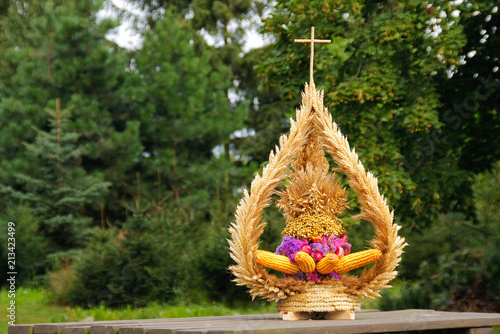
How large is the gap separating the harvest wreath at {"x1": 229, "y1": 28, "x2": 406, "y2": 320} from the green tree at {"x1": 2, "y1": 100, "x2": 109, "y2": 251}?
410 inches

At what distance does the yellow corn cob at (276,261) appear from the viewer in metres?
5.32

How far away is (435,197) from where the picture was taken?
33.1 ft

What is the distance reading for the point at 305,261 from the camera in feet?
17.2

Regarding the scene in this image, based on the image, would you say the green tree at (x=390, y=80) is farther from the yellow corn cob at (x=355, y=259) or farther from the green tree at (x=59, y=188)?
the green tree at (x=59, y=188)

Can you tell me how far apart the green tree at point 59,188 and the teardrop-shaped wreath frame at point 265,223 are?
10401 mm

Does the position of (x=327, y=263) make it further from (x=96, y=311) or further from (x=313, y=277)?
(x=96, y=311)

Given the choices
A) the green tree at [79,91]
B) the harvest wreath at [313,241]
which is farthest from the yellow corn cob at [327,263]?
the green tree at [79,91]

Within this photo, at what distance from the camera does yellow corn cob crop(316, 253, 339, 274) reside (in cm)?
525

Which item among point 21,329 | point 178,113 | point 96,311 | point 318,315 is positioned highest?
point 178,113

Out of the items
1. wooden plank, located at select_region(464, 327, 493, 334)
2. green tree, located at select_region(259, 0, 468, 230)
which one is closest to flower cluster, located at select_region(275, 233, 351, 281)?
wooden plank, located at select_region(464, 327, 493, 334)

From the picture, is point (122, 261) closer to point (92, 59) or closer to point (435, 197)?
point (435, 197)

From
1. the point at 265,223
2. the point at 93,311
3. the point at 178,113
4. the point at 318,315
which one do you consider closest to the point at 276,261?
the point at 265,223

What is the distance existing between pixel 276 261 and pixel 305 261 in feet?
0.79

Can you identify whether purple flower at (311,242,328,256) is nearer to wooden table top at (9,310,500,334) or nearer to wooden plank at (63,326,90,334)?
wooden table top at (9,310,500,334)
